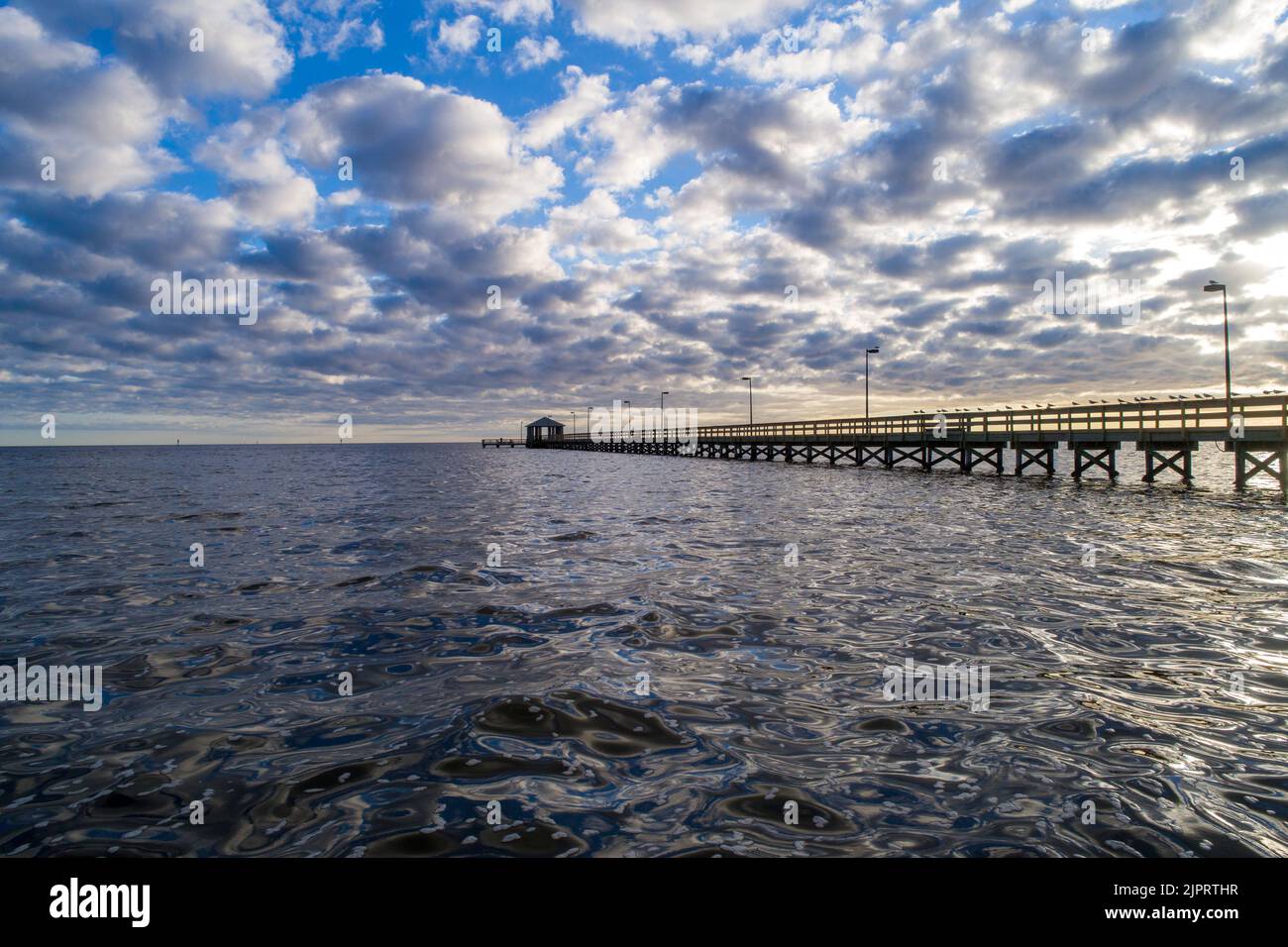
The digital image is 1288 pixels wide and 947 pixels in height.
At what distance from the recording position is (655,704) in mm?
4863

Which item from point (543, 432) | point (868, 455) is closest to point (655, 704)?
point (868, 455)

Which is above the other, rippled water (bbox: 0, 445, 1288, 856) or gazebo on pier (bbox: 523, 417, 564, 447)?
gazebo on pier (bbox: 523, 417, 564, 447)

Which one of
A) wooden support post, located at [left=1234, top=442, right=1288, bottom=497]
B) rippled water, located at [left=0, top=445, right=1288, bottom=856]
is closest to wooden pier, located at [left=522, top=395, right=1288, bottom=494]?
wooden support post, located at [left=1234, top=442, right=1288, bottom=497]

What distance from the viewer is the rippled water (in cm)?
324

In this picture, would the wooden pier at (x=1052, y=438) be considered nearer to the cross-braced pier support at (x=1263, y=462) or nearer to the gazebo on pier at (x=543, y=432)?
the cross-braced pier support at (x=1263, y=462)

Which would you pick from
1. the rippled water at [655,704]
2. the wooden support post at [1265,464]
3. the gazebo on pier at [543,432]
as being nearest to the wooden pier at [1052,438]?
the wooden support post at [1265,464]

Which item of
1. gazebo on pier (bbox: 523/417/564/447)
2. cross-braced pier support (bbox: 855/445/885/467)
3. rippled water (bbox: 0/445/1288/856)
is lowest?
rippled water (bbox: 0/445/1288/856)

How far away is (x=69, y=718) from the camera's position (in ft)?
15.7

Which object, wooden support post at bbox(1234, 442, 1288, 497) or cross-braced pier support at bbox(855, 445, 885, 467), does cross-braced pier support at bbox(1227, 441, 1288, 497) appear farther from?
cross-braced pier support at bbox(855, 445, 885, 467)

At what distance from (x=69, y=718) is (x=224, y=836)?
8.91 ft
